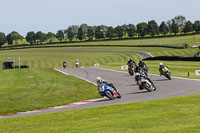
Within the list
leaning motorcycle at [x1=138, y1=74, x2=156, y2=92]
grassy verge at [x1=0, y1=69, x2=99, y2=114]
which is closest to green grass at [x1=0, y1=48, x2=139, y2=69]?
grassy verge at [x1=0, y1=69, x2=99, y2=114]

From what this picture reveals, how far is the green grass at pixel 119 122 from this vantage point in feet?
29.9

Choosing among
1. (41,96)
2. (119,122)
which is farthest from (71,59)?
(119,122)

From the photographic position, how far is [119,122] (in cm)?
1047

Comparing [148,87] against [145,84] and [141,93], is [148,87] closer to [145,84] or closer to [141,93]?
[145,84]

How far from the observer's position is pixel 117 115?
12.2 m

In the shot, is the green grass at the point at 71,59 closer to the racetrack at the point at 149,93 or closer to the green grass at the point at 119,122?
the racetrack at the point at 149,93

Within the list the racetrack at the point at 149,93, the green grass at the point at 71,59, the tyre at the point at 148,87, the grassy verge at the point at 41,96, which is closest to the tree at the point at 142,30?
the green grass at the point at 71,59

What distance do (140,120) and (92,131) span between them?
5.71 ft

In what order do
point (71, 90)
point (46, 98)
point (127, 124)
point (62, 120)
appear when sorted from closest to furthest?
point (127, 124), point (62, 120), point (46, 98), point (71, 90)

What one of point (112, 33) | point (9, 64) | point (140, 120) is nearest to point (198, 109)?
point (140, 120)

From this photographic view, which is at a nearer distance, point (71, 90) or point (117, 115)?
point (117, 115)

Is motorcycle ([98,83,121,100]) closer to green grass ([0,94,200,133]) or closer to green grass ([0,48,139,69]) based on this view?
green grass ([0,94,200,133])

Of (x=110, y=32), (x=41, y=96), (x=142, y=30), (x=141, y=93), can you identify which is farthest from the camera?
(x=110, y=32)

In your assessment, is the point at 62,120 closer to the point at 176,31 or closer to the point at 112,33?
the point at 176,31
